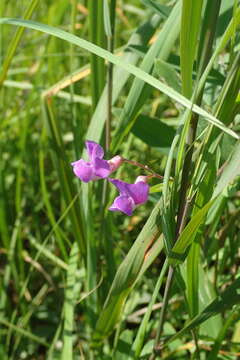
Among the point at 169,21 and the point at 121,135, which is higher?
the point at 169,21

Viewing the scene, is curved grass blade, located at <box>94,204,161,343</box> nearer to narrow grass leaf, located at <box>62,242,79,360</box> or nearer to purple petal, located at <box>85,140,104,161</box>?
purple petal, located at <box>85,140,104,161</box>

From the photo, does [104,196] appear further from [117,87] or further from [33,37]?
[33,37]

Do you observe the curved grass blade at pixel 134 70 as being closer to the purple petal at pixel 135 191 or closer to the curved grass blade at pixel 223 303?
the purple petal at pixel 135 191

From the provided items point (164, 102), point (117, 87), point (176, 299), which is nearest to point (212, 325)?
point (176, 299)

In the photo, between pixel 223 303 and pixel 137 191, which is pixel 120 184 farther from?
pixel 223 303

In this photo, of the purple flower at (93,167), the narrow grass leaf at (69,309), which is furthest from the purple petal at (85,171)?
the narrow grass leaf at (69,309)

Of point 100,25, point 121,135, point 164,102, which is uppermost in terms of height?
point 100,25
